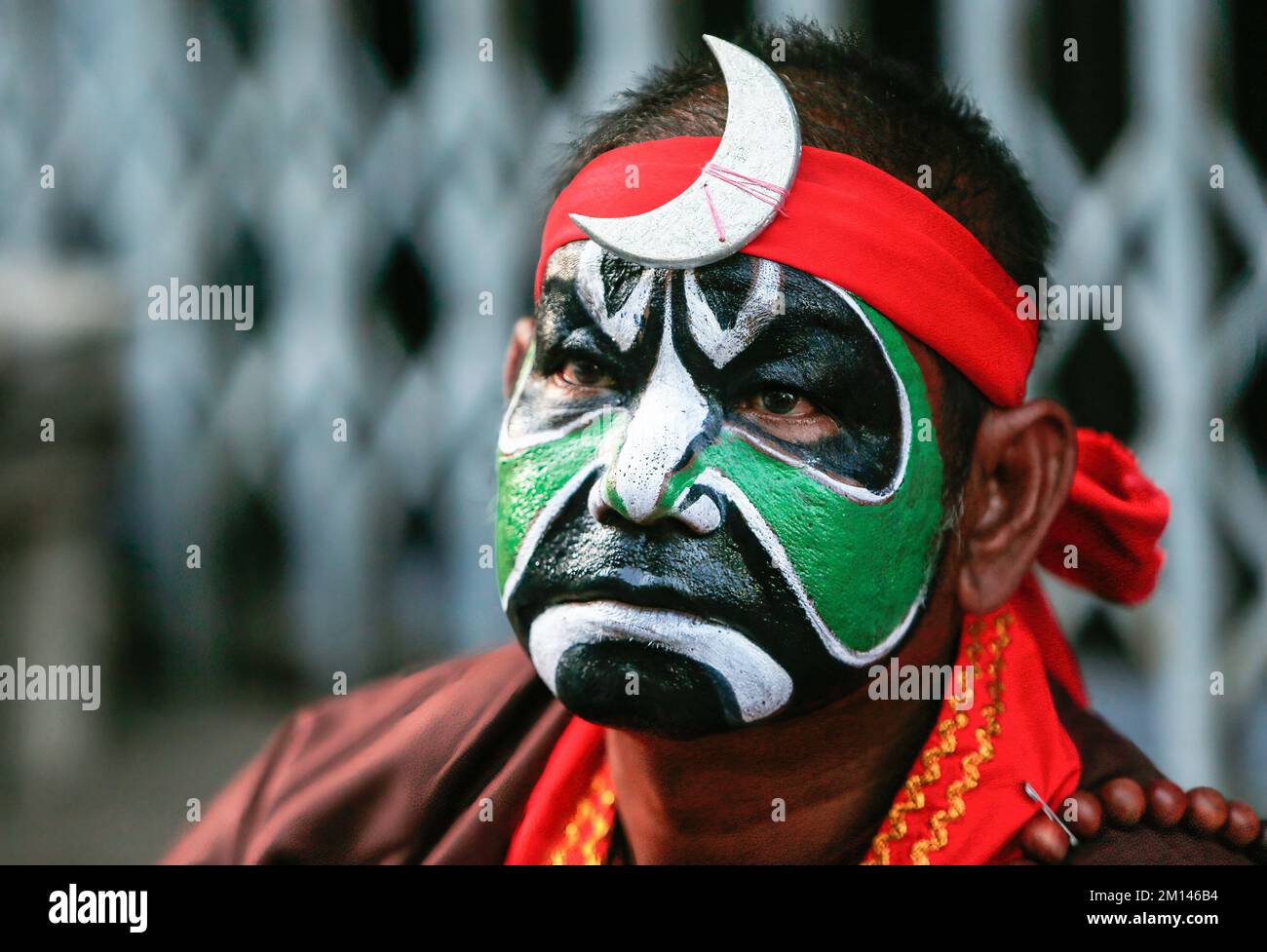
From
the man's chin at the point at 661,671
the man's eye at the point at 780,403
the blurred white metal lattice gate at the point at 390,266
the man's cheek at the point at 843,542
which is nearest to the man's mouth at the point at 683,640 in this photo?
the man's chin at the point at 661,671

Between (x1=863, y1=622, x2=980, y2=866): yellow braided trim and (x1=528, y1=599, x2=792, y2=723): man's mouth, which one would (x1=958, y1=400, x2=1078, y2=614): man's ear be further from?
(x1=528, y1=599, x2=792, y2=723): man's mouth

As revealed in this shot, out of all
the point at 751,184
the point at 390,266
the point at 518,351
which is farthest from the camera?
the point at 390,266

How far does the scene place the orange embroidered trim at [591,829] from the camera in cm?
215

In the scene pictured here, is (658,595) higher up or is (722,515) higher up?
(722,515)

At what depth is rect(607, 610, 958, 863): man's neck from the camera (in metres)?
1.96

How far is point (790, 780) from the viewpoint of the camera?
6.47 feet

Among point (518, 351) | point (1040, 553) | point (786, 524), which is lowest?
point (1040, 553)

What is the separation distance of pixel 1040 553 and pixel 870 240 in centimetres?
74

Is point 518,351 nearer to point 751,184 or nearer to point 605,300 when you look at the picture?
point 605,300

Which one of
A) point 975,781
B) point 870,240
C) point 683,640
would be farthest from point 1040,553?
point 683,640

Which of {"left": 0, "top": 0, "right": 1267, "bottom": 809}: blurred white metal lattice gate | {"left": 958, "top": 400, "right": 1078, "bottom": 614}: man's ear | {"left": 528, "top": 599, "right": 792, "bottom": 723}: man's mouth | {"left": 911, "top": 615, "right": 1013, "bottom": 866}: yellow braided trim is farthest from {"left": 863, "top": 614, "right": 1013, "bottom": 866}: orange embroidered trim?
{"left": 0, "top": 0, "right": 1267, "bottom": 809}: blurred white metal lattice gate

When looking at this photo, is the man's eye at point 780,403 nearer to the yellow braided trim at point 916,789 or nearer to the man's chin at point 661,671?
the man's chin at point 661,671

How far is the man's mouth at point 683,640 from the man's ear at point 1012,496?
0.43 metres
